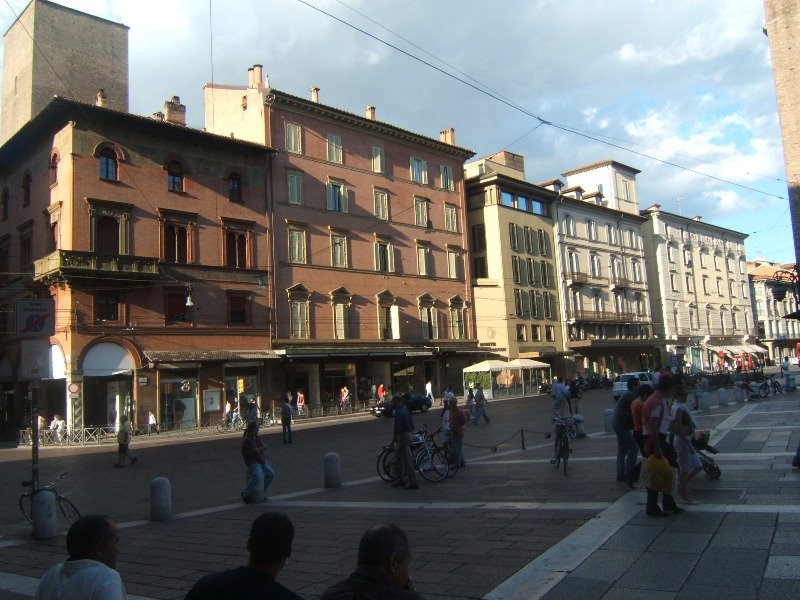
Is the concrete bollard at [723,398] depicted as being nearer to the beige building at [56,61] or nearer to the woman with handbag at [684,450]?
the woman with handbag at [684,450]

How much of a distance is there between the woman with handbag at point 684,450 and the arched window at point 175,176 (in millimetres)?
30708

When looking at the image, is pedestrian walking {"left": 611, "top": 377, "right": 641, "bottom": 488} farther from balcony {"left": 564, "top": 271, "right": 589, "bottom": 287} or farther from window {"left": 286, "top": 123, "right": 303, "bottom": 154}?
balcony {"left": 564, "top": 271, "right": 589, "bottom": 287}

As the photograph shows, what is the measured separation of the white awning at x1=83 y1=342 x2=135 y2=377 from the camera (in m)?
31.4

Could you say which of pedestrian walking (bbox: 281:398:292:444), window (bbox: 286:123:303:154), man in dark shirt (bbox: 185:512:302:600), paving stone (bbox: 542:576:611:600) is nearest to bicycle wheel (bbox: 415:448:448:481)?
paving stone (bbox: 542:576:611:600)

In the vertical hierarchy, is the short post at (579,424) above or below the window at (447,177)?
below

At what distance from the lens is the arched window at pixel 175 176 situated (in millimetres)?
35156

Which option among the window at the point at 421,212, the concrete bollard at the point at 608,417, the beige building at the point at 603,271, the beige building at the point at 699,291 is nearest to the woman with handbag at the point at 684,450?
the concrete bollard at the point at 608,417

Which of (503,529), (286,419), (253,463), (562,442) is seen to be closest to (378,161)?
(286,419)

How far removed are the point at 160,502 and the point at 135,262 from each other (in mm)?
23442

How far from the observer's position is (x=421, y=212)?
48438mm

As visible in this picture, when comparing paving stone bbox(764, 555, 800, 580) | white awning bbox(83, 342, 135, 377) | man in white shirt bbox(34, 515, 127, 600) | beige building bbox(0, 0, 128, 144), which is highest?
beige building bbox(0, 0, 128, 144)

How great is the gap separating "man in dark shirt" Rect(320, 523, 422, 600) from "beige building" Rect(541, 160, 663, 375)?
58825mm

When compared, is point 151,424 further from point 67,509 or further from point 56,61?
point 56,61

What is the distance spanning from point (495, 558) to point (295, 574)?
2.01 meters
